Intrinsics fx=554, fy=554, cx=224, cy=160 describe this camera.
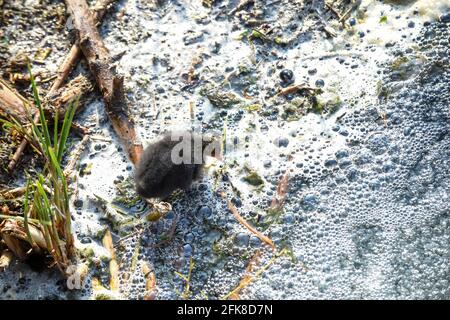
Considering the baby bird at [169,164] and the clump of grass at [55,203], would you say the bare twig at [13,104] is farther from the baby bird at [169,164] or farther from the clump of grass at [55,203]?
the baby bird at [169,164]

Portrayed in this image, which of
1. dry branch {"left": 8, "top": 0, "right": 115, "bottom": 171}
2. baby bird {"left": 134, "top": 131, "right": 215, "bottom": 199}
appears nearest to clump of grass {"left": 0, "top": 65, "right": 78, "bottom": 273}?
baby bird {"left": 134, "top": 131, "right": 215, "bottom": 199}

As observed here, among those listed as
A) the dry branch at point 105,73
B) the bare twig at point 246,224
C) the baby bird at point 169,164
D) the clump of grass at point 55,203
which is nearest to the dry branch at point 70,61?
the dry branch at point 105,73

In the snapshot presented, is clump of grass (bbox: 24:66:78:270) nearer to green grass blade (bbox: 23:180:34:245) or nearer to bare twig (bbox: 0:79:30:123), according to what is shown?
green grass blade (bbox: 23:180:34:245)

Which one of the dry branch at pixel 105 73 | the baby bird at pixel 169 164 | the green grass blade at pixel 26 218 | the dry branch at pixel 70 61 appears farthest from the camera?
the dry branch at pixel 70 61

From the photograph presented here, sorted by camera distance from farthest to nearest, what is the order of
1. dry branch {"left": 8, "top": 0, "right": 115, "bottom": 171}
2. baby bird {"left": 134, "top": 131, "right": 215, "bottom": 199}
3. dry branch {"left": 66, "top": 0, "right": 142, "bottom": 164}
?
dry branch {"left": 8, "top": 0, "right": 115, "bottom": 171}
dry branch {"left": 66, "top": 0, "right": 142, "bottom": 164}
baby bird {"left": 134, "top": 131, "right": 215, "bottom": 199}

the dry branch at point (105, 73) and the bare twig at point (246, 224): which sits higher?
the dry branch at point (105, 73)
